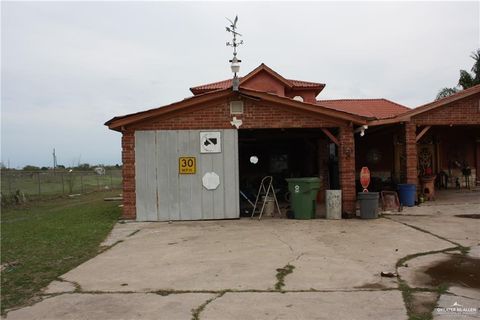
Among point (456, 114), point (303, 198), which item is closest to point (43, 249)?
point (303, 198)

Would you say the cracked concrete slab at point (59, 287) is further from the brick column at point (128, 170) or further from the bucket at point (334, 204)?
the bucket at point (334, 204)

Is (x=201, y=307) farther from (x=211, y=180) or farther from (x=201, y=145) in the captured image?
(x=201, y=145)

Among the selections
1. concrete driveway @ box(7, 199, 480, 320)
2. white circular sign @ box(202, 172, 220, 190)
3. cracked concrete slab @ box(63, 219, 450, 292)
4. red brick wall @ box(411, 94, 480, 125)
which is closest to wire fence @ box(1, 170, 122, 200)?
white circular sign @ box(202, 172, 220, 190)

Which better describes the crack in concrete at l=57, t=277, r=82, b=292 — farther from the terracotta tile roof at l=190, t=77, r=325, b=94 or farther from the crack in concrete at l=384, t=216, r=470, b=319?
the terracotta tile roof at l=190, t=77, r=325, b=94

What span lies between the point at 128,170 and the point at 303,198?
4774 mm

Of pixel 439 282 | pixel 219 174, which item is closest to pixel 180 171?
pixel 219 174

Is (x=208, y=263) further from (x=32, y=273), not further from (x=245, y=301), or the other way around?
(x=32, y=273)

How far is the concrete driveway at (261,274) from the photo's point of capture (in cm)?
489

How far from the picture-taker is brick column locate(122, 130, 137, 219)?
479 inches

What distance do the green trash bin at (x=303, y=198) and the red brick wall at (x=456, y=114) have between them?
5326 millimetres

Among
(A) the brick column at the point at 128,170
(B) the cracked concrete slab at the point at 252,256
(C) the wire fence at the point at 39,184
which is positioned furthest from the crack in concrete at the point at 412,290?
(C) the wire fence at the point at 39,184

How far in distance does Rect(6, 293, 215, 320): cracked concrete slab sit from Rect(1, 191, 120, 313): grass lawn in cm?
42

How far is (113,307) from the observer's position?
5051 millimetres

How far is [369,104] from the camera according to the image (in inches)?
886
